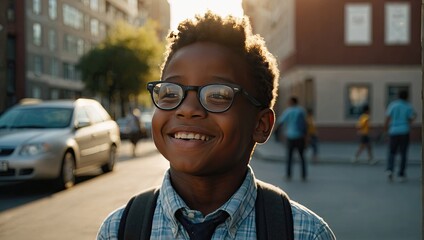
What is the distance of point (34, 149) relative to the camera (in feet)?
36.3

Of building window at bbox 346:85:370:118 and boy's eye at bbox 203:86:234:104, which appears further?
building window at bbox 346:85:370:118

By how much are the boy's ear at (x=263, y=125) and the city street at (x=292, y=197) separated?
5.26 meters

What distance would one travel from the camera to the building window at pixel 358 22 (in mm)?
31375

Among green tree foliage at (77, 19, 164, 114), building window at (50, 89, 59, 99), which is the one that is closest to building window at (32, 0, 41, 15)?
green tree foliage at (77, 19, 164, 114)

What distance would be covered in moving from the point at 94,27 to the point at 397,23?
43.4 metres

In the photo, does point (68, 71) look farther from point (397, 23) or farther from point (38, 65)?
point (397, 23)

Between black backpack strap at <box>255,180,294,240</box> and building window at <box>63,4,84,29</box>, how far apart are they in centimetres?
5774

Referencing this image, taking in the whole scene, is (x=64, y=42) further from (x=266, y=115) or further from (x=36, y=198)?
(x=266, y=115)

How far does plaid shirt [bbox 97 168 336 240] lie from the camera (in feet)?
6.04

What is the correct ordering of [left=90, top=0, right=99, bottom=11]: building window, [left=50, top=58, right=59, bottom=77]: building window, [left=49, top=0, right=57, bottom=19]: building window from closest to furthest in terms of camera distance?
[left=49, top=0, right=57, bottom=19]: building window → [left=50, top=58, right=59, bottom=77]: building window → [left=90, top=0, right=99, bottom=11]: building window

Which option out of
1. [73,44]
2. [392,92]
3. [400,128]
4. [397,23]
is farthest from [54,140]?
[73,44]

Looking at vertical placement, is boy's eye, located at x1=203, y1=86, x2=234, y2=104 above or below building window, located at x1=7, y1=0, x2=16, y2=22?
below

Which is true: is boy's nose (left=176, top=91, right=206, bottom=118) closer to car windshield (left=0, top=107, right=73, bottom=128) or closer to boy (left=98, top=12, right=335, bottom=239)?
boy (left=98, top=12, right=335, bottom=239)

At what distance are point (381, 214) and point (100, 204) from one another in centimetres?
409
